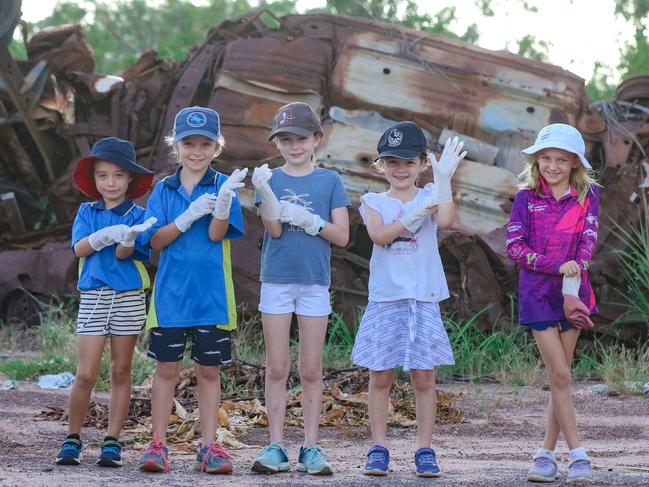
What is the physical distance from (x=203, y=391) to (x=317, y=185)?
3.42 ft

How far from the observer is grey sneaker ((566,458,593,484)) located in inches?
168

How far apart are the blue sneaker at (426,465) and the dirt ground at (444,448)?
0.05m

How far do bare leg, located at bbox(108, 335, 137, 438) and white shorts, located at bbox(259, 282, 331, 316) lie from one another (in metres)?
0.64

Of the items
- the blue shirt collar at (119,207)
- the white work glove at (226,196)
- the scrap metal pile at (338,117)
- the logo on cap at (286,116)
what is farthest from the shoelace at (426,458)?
the scrap metal pile at (338,117)

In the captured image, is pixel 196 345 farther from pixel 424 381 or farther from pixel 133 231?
pixel 424 381

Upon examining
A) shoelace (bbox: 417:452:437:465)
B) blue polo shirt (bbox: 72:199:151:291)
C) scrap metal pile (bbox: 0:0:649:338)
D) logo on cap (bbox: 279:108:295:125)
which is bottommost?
shoelace (bbox: 417:452:437:465)

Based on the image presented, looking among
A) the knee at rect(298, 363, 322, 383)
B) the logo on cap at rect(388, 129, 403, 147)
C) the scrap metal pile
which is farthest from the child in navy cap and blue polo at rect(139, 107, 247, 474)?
the scrap metal pile

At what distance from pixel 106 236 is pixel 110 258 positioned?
153 millimetres

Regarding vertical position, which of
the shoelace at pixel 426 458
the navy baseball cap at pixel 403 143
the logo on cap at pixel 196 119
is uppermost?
the logo on cap at pixel 196 119

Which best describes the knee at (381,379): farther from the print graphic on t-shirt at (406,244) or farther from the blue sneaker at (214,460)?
the blue sneaker at (214,460)

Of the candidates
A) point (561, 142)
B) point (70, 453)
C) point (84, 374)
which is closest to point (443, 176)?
point (561, 142)

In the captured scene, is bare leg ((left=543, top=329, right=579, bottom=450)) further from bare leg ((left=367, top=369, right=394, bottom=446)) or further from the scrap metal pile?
the scrap metal pile

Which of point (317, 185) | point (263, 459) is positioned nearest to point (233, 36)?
point (317, 185)

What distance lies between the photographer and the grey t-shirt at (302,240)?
463 centimetres
